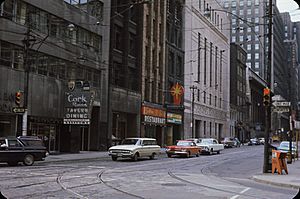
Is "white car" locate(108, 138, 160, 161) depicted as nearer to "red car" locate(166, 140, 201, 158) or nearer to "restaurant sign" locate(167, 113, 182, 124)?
"red car" locate(166, 140, 201, 158)

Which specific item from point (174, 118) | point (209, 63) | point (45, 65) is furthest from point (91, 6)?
point (209, 63)

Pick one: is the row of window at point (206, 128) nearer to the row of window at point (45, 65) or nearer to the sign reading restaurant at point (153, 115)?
the sign reading restaurant at point (153, 115)

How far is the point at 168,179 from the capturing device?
18.0 metres

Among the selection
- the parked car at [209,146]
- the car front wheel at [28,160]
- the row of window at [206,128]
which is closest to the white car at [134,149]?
the car front wheel at [28,160]

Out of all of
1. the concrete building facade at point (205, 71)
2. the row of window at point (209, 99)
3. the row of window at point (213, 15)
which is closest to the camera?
the concrete building facade at point (205, 71)

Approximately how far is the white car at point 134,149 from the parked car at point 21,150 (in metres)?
6.08

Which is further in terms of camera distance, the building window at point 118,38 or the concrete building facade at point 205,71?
the concrete building facade at point 205,71

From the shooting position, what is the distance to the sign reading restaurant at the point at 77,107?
36.0 meters

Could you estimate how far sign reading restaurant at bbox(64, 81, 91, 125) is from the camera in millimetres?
35969

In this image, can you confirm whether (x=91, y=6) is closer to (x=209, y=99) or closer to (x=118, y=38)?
(x=118, y=38)

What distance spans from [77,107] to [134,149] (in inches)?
332

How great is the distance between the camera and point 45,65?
35.4 meters

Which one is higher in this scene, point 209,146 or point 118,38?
point 118,38

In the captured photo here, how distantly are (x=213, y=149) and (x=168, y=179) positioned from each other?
2659cm
